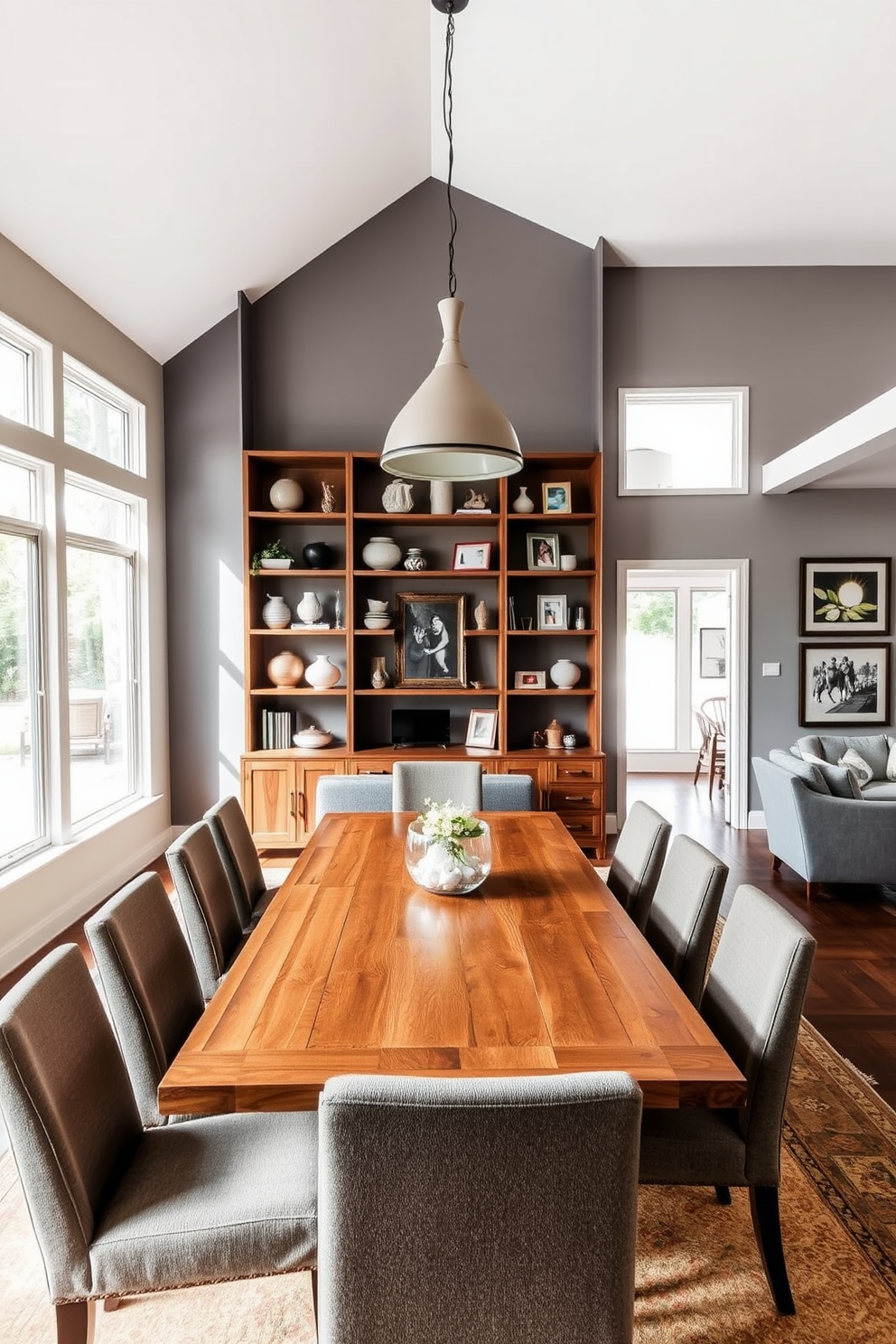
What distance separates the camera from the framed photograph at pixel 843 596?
5727 mm

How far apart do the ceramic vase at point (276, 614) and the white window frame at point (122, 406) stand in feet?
3.78

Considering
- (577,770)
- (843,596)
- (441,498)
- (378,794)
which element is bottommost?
(577,770)

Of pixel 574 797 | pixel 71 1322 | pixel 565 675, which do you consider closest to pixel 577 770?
pixel 574 797

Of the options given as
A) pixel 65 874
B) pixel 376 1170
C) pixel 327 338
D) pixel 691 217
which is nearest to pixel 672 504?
pixel 691 217

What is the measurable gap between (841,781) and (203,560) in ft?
13.8

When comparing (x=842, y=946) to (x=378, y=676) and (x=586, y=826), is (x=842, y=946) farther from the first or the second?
(x=378, y=676)

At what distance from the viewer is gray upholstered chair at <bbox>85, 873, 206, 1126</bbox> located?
64.6 inches

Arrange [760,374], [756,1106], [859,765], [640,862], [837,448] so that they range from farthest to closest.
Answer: [760,374]
[859,765]
[837,448]
[640,862]
[756,1106]

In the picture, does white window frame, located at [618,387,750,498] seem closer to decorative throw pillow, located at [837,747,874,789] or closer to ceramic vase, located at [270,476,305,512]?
decorative throw pillow, located at [837,747,874,789]

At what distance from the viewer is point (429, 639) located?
18.2ft

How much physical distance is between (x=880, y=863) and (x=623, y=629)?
215 cm

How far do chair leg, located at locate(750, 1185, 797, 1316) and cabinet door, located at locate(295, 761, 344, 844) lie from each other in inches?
146

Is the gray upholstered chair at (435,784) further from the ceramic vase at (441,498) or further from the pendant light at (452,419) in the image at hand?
the ceramic vase at (441,498)

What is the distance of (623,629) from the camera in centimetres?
561
